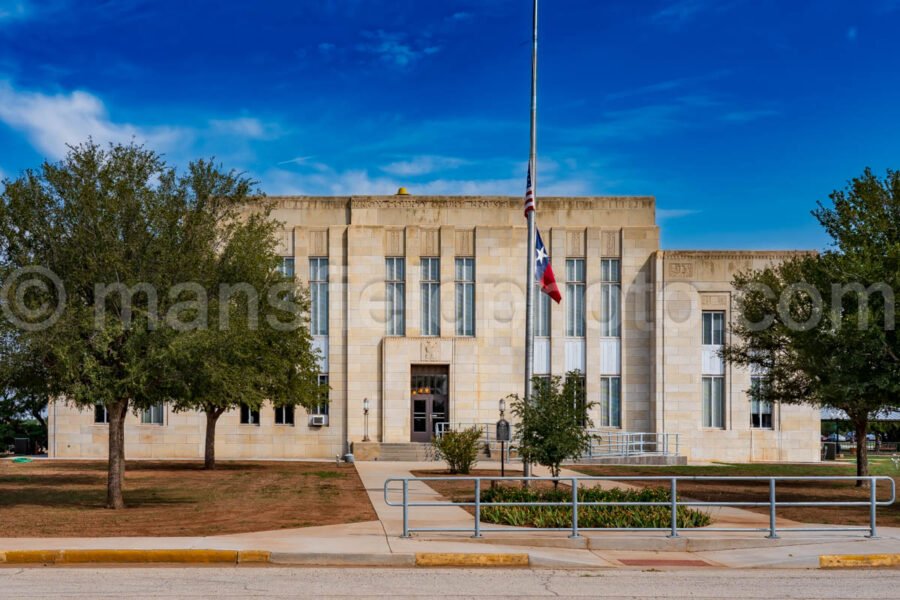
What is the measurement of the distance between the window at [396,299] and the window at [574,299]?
292 inches

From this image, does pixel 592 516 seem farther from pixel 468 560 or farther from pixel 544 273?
pixel 544 273

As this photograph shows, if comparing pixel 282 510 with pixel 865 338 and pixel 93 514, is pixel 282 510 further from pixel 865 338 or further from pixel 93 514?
pixel 865 338

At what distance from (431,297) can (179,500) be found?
22579mm

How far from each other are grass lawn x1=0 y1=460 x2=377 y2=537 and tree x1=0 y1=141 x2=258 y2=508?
2.02 meters

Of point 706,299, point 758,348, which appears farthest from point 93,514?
point 706,299

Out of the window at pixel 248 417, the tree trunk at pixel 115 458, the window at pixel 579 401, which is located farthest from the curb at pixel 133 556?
the window at pixel 248 417

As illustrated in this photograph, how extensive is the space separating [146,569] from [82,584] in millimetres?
1388

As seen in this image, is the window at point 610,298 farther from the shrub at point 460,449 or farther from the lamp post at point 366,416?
the shrub at point 460,449

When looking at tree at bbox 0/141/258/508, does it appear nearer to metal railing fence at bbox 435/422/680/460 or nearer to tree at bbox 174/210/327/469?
tree at bbox 174/210/327/469

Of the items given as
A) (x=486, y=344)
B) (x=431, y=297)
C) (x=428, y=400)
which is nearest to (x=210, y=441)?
(x=428, y=400)

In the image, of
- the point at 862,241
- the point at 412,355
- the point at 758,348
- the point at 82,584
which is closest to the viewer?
the point at 82,584

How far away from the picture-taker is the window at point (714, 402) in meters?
45.1

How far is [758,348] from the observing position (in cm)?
3189

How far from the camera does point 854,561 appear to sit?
14805 mm
